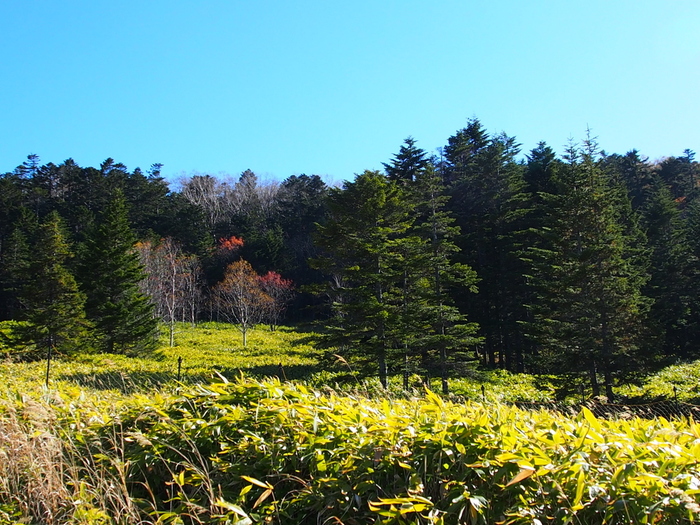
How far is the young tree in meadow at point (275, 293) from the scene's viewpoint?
42.6m

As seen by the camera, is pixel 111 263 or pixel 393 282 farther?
pixel 111 263

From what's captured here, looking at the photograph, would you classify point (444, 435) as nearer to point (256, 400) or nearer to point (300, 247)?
point (256, 400)

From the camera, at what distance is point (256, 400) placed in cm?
340

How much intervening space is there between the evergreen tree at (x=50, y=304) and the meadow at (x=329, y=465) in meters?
21.1

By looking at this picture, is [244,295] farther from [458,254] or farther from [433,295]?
[433,295]

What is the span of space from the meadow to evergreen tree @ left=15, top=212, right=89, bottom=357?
2109cm

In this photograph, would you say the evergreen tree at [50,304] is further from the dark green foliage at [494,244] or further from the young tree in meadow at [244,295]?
the dark green foliage at [494,244]

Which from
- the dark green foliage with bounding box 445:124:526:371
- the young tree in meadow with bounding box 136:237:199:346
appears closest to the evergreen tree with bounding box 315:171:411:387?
the dark green foliage with bounding box 445:124:526:371

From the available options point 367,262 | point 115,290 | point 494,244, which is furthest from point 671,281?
point 115,290

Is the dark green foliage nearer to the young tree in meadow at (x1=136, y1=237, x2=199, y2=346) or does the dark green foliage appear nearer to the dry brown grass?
the young tree in meadow at (x1=136, y1=237, x2=199, y2=346)

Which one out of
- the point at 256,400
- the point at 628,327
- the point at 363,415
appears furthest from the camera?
the point at 628,327

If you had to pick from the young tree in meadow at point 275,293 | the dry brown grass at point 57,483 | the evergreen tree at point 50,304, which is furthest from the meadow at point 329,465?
the young tree in meadow at point 275,293

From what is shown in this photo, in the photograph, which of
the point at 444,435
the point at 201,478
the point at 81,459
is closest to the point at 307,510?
the point at 201,478

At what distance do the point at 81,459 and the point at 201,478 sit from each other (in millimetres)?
961
